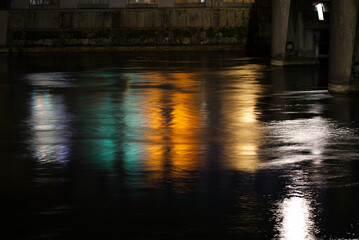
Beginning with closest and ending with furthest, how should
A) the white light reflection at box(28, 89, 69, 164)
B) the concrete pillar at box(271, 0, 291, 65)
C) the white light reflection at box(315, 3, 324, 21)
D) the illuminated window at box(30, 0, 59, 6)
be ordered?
the white light reflection at box(28, 89, 69, 164), the white light reflection at box(315, 3, 324, 21), the concrete pillar at box(271, 0, 291, 65), the illuminated window at box(30, 0, 59, 6)

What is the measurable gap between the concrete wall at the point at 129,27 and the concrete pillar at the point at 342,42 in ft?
128

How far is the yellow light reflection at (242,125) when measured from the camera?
1073 cm

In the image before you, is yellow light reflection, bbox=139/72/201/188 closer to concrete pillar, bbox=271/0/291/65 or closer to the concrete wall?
concrete pillar, bbox=271/0/291/65

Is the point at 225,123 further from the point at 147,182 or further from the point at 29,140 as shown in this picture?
the point at 147,182

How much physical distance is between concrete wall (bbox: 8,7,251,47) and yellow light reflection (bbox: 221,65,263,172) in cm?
3424

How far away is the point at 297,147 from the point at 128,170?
341 centimetres

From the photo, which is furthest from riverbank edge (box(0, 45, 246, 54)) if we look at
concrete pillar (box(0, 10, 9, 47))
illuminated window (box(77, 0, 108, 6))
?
illuminated window (box(77, 0, 108, 6))

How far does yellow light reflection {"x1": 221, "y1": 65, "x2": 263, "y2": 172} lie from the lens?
35.2 feet

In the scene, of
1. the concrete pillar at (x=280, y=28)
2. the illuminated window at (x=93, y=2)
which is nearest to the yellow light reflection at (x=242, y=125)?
the concrete pillar at (x=280, y=28)

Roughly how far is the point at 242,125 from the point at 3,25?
50076 millimetres

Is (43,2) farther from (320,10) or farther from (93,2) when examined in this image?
(320,10)

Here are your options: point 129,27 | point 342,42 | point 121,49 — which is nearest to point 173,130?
point 342,42

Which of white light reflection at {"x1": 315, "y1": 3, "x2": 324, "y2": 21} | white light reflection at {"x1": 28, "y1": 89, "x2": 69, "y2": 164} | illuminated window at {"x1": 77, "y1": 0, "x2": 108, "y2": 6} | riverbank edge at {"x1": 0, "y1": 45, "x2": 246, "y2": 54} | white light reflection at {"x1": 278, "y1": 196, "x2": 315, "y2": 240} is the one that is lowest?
white light reflection at {"x1": 278, "y1": 196, "x2": 315, "y2": 240}

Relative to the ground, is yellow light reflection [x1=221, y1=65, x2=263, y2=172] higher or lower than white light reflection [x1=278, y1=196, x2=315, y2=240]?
higher
